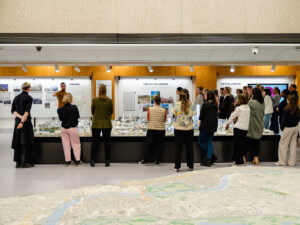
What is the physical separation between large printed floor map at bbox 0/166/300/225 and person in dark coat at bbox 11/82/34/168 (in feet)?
16.2

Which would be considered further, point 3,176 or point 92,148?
point 92,148

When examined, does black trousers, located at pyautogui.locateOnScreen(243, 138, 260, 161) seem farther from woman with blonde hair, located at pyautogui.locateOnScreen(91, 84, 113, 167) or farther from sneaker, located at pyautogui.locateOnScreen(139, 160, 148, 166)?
woman with blonde hair, located at pyautogui.locateOnScreen(91, 84, 113, 167)

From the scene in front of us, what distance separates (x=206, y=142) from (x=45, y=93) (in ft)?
29.2

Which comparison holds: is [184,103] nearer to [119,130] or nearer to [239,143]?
[239,143]

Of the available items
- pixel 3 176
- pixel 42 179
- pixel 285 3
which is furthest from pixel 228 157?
pixel 3 176

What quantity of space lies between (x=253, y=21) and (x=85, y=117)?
8784mm

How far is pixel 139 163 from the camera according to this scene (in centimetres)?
749

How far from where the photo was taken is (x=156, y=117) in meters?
7.23

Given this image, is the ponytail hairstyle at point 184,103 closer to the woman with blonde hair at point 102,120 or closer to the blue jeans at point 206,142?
the blue jeans at point 206,142

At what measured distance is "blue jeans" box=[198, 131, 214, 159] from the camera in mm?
7221

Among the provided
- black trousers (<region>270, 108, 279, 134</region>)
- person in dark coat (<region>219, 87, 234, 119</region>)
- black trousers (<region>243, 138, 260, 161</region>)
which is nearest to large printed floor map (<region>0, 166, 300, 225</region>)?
black trousers (<region>243, 138, 260, 161</region>)

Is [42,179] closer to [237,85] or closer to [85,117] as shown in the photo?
[85,117]

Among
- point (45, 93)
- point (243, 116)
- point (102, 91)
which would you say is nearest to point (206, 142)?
point (243, 116)

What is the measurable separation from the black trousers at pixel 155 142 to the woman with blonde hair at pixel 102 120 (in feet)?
2.79
